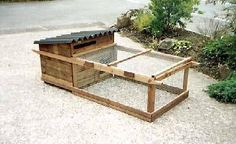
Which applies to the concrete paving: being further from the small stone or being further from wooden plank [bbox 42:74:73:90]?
wooden plank [bbox 42:74:73:90]

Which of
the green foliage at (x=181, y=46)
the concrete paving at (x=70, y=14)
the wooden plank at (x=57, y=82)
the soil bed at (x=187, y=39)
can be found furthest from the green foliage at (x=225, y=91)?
the concrete paving at (x=70, y=14)

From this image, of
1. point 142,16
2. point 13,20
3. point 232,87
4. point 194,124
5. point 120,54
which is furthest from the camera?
point 13,20

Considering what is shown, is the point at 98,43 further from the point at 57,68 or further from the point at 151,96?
the point at 151,96

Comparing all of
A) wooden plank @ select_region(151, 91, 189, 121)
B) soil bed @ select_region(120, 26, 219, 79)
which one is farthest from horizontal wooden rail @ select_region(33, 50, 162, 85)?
soil bed @ select_region(120, 26, 219, 79)

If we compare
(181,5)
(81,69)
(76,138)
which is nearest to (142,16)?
(181,5)

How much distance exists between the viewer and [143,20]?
874 centimetres

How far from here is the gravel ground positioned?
424cm

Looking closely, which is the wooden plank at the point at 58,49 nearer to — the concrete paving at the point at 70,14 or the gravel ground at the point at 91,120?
the gravel ground at the point at 91,120

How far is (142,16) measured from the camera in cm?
882

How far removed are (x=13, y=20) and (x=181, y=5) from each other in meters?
5.57

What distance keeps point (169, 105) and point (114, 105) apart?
791mm

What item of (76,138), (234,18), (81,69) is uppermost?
(234,18)

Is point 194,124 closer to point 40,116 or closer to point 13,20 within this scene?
point 40,116

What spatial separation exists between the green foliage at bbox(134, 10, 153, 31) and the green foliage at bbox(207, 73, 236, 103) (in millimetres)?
3468
